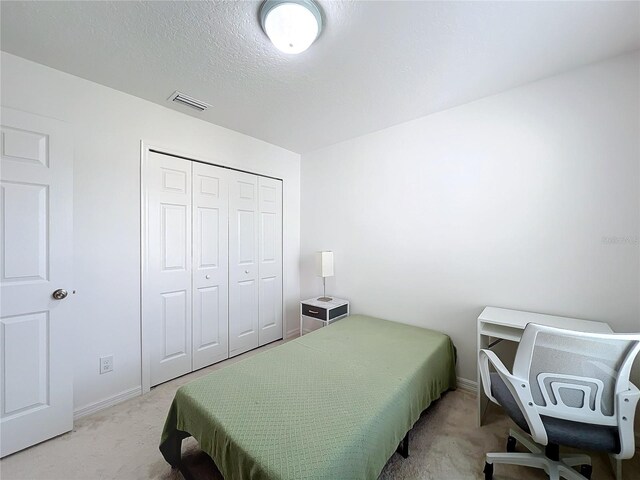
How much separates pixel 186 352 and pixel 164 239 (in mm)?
1085

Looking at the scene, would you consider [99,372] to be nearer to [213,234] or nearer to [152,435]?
[152,435]

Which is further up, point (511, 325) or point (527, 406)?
point (511, 325)

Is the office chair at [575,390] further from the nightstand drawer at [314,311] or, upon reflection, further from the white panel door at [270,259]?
the white panel door at [270,259]

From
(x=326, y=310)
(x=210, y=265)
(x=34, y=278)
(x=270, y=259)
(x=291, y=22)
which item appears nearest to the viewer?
(x=291, y=22)

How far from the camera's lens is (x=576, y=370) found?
1.13 meters

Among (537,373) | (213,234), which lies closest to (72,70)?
(213,234)

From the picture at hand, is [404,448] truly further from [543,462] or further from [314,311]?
[314,311]

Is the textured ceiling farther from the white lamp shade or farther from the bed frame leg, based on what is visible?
the bed frame leg

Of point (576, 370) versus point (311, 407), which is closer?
point (576, 370)

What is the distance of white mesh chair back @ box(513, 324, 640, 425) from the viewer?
1074 millimetres

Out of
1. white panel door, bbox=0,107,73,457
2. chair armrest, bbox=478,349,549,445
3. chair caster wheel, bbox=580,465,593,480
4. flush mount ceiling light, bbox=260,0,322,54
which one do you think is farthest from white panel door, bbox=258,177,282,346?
chair caster wheel, bbox=580,465,593,480

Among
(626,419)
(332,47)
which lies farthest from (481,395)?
(332,47)

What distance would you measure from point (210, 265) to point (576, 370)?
2.69 m

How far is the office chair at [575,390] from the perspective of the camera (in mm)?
1072
